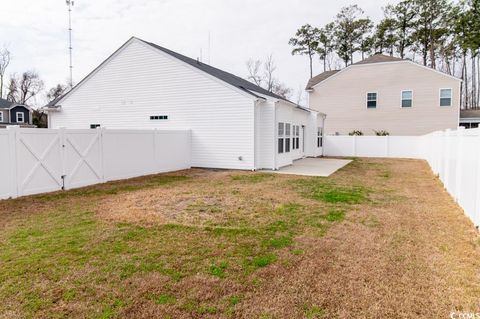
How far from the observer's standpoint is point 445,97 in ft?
72.1

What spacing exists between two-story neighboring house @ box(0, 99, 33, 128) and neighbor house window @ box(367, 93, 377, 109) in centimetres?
3744

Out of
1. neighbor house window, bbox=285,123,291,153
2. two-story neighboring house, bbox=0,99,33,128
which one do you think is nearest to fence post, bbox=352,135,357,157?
neighbor house window, bbox=285,123,291,153

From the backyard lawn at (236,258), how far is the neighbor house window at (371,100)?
707 inches

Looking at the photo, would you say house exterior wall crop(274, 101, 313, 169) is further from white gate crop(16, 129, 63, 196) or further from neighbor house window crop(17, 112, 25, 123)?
neighbor house window crop(17, 112, 25, 123)

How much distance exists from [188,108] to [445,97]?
60.9 feet

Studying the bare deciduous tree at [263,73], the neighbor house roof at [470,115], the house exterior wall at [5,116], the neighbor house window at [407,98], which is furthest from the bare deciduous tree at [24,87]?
the neighbor house roof at [470,115]

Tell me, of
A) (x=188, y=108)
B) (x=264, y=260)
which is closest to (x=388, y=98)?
(x=188, y=108)

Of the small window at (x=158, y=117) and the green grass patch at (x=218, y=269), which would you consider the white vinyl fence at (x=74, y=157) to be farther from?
the green grass patch at (x=218, y=269)

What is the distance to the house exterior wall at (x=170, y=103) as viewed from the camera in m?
13.2

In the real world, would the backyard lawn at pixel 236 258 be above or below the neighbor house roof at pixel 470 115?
below

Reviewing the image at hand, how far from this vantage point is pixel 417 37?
1175 inches

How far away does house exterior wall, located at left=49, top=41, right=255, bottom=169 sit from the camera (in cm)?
1319

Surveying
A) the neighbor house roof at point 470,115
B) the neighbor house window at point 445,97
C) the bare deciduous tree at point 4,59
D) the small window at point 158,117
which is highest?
the bare deciduous tree at point 4,59

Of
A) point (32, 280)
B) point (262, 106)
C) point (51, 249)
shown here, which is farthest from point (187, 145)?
point (32, 280)
